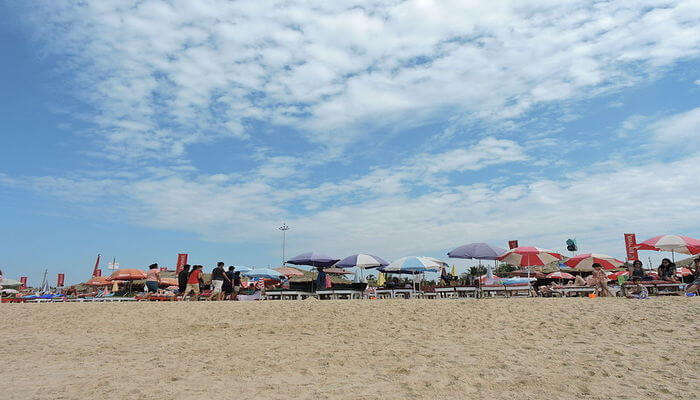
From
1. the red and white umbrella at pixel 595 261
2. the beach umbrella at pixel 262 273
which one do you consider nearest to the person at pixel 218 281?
the beach umbrella at pixel 262 273

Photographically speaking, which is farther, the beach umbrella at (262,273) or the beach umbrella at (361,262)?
the beach umbrella at (262,273)

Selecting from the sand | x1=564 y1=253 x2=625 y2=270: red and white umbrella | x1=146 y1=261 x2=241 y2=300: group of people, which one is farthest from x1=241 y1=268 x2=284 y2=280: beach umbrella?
x1=564 y1=253 x2=625 y2=270: red and white umbrella

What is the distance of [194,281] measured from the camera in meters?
15.4

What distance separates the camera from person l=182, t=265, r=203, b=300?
15.3 meters

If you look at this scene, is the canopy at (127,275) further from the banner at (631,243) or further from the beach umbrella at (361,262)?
the banner at (631,243)

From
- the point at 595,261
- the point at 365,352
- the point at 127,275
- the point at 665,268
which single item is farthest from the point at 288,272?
the point at 365,352

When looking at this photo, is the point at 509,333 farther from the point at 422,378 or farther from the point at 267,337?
the point at 267,337

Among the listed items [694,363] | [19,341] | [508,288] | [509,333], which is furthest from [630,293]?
[19,341]

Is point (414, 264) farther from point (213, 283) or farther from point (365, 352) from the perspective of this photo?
point (365, 352)

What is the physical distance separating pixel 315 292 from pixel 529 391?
11.3 metres

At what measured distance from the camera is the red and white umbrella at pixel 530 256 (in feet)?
50.8

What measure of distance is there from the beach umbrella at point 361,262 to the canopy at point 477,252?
9.89 ft

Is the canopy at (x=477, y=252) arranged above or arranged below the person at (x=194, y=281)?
above

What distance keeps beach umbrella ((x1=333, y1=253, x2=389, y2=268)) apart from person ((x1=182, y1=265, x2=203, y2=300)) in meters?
4.88
